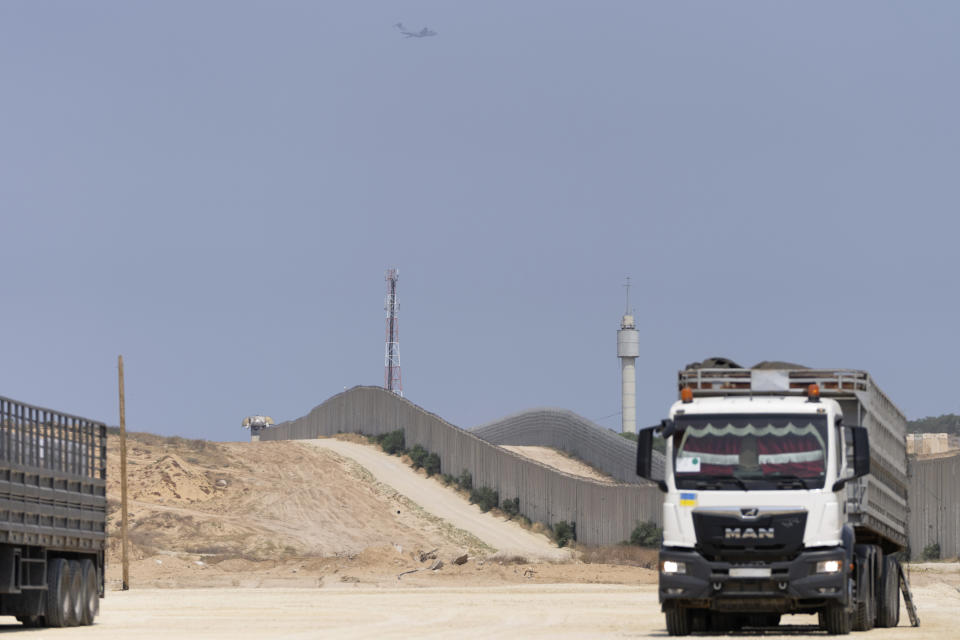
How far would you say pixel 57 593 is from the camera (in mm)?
30031

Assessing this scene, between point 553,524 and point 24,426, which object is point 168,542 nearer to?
point 553,524

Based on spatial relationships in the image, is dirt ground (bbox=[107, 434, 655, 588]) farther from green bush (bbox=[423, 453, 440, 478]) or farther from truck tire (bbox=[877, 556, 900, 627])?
truck tire (bbox=[877, 556, 900, 627])

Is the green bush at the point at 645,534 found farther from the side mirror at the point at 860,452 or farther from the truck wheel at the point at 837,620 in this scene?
the side mirror at the point at 860,452

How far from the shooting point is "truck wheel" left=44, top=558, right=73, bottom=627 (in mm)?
30047

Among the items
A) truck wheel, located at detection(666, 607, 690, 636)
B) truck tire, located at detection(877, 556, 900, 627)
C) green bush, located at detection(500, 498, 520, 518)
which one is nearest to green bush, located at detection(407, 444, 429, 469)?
green bush, located at detection(500, 498, 520, 518)

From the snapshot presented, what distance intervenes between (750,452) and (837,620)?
10.5ft

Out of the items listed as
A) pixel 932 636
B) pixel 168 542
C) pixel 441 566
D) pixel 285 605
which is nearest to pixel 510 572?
pixel 441 566

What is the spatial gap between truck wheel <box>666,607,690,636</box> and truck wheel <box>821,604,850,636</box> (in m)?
2.13

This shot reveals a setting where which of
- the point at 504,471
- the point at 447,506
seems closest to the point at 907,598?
the point at 504,471

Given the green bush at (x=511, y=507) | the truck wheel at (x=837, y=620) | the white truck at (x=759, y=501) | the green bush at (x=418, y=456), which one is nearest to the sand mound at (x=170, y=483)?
the green bush at (x=418, y=456)

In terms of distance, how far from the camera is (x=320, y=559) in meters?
65.2

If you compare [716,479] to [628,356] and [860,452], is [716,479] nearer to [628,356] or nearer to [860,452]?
[860,452]

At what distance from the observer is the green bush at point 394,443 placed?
320ft

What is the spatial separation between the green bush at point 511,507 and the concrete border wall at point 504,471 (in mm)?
340
